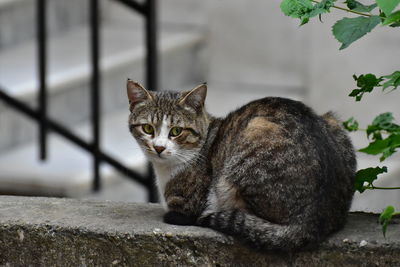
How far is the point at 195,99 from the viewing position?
3.05m

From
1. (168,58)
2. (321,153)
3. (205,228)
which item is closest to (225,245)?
(205,228)

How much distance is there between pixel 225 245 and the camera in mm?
2746

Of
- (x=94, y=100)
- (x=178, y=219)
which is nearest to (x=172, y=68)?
(x=94, y=100)

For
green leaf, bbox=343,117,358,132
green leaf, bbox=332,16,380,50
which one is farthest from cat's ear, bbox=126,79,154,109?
green leaf, bbox=332,16,380,50

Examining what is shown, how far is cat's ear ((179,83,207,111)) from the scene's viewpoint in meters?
3.03

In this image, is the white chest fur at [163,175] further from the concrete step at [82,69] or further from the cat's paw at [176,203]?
the concrete step at [82,69]

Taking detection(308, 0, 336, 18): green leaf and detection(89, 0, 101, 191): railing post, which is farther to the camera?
detection(89, 0, 101, 191): railing post

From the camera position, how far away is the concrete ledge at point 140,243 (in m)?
2.72

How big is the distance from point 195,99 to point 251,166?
0.39 meters

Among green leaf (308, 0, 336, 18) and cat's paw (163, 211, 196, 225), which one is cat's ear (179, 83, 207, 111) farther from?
green leaf (308, 0, 336, 18)

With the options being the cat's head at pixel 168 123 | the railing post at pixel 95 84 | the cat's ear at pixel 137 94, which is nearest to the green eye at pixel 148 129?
the cat's head at pixel 168 123

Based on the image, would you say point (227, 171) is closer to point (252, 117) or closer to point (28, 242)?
Answer: point (252, 117)

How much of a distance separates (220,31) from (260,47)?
0.30 metres

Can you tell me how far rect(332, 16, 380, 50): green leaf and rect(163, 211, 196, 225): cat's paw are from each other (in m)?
0.73
